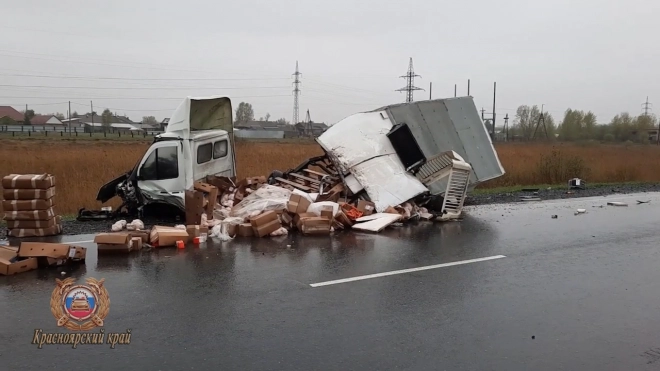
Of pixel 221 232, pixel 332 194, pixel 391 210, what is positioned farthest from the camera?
pixel 332 194

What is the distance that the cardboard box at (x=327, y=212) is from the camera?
34.1 feet

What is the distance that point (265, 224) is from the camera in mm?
9727

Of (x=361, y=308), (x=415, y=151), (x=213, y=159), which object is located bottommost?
(x=361, y=308)

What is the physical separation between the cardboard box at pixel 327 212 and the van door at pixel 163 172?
3024 mm

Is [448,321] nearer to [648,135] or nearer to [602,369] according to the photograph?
[602,369]

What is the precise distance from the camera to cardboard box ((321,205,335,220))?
10.4 m

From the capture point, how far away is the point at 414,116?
46.2ft

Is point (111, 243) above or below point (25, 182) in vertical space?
below

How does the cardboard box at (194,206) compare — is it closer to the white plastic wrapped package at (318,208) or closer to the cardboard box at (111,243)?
the white plastic wrapped package at (318,208)

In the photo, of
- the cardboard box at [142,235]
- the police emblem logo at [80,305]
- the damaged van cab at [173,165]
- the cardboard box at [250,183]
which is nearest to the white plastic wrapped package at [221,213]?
the damaged van cab at [173,165]

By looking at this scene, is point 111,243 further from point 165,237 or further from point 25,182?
point 25,182

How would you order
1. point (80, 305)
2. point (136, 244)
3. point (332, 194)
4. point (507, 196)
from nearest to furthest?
point (80, 305) < point (136, 244) < point (332, 194) < point (507, 196)

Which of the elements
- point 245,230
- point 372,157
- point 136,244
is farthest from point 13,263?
point 372,157

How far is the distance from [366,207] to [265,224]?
2847mm
